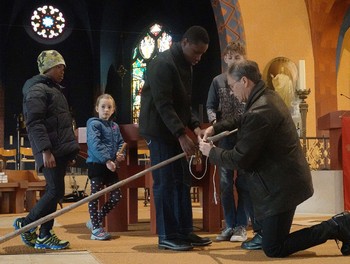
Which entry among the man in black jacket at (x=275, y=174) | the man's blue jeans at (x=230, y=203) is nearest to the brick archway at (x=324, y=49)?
the man's blue jeans at (x=230, y=203)

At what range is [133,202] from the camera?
6195mm

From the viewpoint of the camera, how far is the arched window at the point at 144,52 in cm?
2128

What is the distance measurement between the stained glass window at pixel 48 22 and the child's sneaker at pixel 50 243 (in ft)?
71.1

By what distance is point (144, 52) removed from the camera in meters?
22.4

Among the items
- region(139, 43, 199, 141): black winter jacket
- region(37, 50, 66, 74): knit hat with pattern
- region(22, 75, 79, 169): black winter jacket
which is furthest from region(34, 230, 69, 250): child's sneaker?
region(37, 50, 66, 74): knit hat with pattern

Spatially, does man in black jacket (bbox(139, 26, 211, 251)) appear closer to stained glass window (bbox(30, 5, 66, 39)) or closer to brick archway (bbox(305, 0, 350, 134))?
brick archway (bbox(305, 0, 350, 134))

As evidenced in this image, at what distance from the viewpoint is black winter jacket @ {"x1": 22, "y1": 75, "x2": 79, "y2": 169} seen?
3945 mm

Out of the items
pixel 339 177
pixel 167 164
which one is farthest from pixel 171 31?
pixel 167 164

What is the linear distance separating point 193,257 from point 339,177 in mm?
3850

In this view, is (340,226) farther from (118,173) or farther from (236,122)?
(118,173)

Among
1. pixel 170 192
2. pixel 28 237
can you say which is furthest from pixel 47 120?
pixel 170 192

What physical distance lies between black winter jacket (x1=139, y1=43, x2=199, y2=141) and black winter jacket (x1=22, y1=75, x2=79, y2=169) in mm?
531

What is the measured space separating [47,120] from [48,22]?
2159 centimetres

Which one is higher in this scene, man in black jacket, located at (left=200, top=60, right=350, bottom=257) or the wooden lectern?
the wooden lectern
